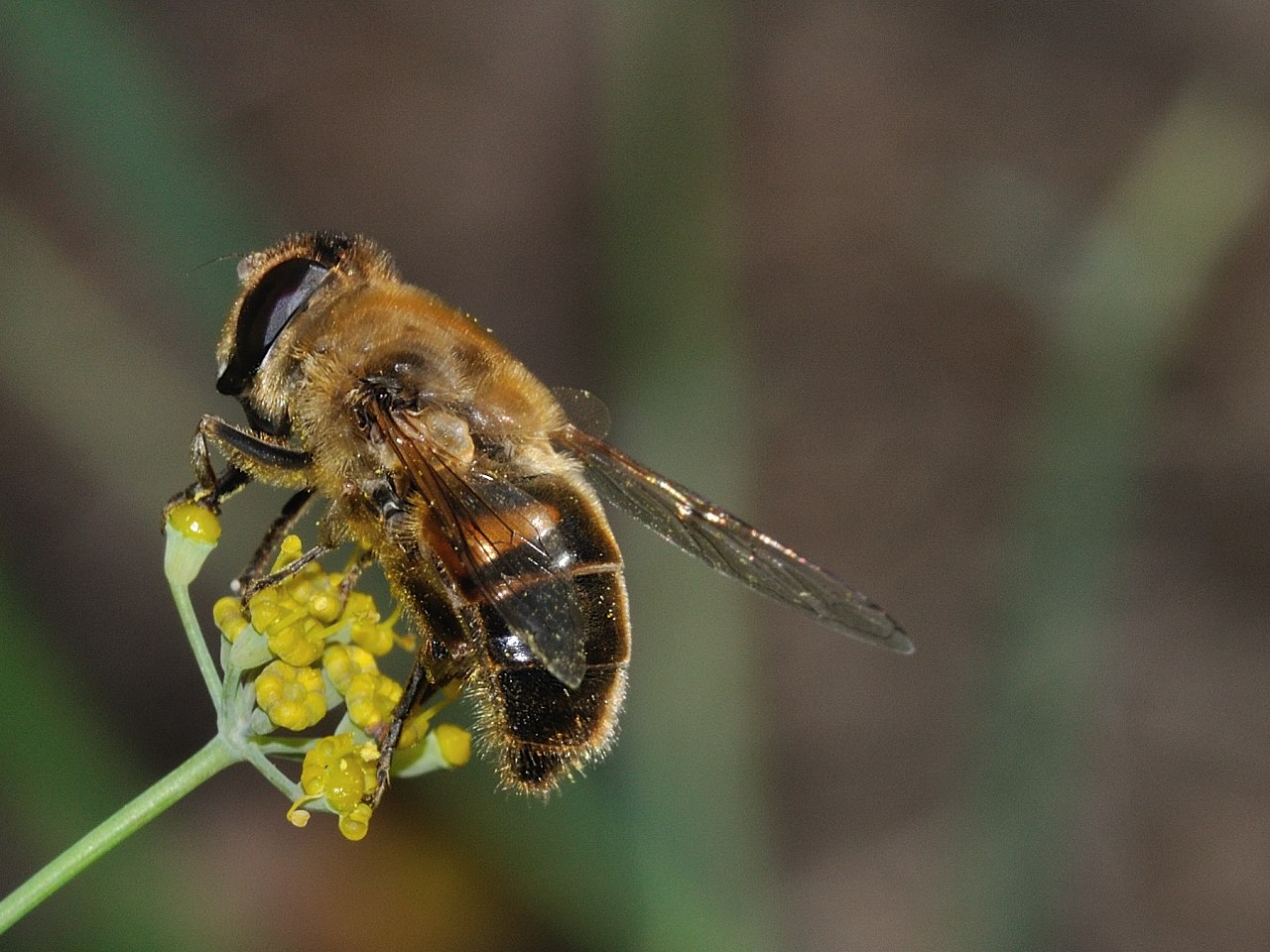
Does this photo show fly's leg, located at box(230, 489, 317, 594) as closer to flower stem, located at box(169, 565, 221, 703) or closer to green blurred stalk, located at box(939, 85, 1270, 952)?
flower stem, located at box(169, 565, 221, 703)

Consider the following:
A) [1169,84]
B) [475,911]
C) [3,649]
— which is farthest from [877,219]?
[3,649]

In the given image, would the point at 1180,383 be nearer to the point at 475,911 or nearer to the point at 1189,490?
the point at 1189,490

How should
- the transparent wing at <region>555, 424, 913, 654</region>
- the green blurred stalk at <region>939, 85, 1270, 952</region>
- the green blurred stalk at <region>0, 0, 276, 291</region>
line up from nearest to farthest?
the transparent wing at <region>555, 424, 913, 654</region>
the green blurred stalk at <region>0, 0, 276, 291</region>
the green blurred stalk at <region>939, 85, 1270, 952</region>

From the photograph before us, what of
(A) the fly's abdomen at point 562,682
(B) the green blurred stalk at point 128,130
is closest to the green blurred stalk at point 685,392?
(B) the green blurred stalk at point 128,130

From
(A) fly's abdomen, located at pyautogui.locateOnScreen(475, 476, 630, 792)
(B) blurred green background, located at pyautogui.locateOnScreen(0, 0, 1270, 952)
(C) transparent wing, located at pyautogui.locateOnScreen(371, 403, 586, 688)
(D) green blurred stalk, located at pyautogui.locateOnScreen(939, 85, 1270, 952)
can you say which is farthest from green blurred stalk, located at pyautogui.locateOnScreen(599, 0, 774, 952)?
(C) transparent wing, located at pyautogui.locateOnScreen(371, 403, 586, 688)

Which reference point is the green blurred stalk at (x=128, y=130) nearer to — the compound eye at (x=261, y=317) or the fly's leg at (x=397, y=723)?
the compound eye at (x=261, y=317)

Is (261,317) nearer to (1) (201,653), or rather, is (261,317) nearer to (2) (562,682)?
(1) (201,653)

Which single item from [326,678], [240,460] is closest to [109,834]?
[326,678]
